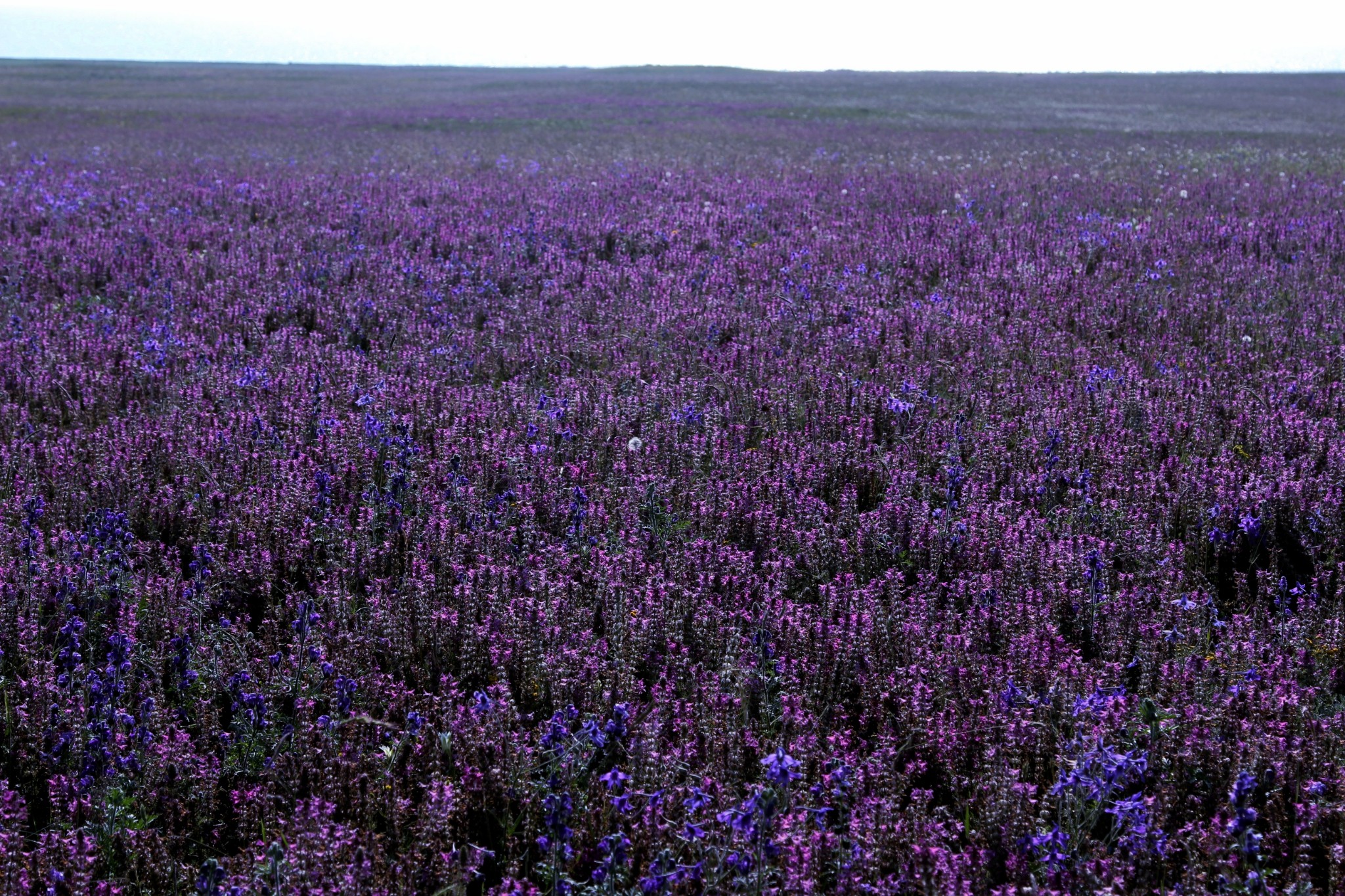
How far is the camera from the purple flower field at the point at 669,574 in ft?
7.07

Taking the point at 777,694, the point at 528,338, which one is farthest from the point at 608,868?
the point at 528,338

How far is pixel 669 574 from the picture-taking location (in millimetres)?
3256

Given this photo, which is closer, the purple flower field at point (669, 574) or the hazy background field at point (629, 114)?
the purple flower field at point (669, 574)

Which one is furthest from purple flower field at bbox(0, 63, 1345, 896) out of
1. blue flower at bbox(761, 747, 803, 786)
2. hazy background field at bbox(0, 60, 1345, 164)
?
hazy background field at bbox(0, 60, 1345, 164)

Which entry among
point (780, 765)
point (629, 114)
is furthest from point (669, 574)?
point (629, 114)

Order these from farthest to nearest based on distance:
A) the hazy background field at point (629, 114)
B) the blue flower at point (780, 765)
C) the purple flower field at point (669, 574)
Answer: the hazy background field at point (629, 114) → the purple flower field at point (669, 574) → the blue flower at point (780, 765)

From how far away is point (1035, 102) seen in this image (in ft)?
141

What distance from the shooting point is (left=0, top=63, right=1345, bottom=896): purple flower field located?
2154 mm

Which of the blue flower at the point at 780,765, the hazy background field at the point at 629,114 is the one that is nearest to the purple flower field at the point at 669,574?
the blue flower at the point at 780,765

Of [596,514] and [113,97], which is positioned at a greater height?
[113,97]

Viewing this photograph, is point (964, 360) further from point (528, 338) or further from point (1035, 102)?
point (1035, 102)

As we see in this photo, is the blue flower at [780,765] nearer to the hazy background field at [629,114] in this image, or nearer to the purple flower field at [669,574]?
the purple flower field at [669,574]

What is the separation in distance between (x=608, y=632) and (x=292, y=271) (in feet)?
19.0

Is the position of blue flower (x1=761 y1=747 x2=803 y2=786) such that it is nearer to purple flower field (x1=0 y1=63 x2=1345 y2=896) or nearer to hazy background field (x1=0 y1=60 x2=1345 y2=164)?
purple flower field (x1=0 y1=63 x2=1345 y2=896)
